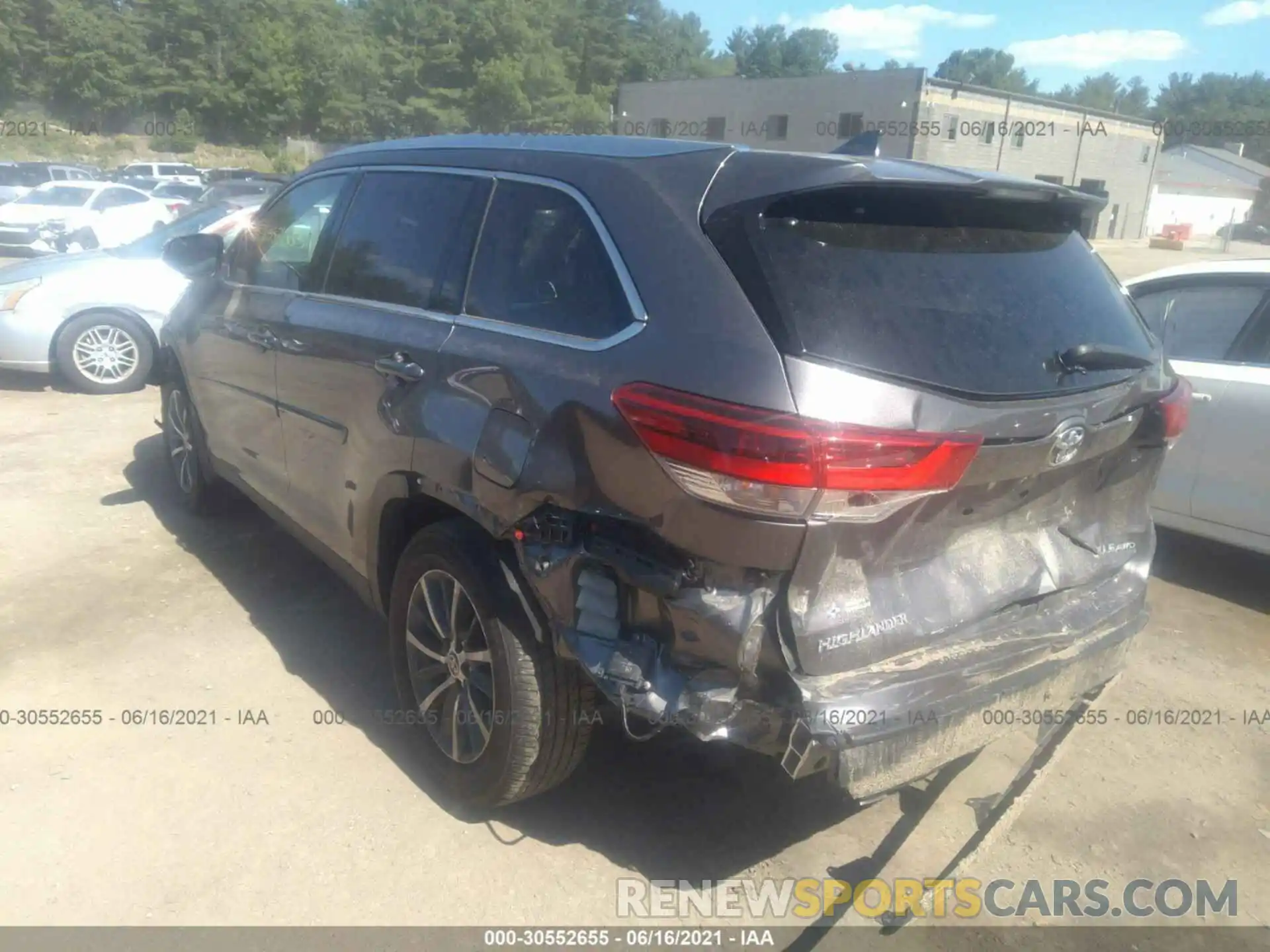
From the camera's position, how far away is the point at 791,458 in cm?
212

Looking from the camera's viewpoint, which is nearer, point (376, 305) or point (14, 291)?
point (376, 305)

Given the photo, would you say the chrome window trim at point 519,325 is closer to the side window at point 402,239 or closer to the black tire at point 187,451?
the side window at point 402,239

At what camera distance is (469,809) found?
123 inches

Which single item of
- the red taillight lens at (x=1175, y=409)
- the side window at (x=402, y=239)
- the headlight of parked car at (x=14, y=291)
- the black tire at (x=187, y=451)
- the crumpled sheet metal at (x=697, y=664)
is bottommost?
the black tire at (x=187, y=451)

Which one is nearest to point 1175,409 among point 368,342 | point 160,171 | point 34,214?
point 368,342

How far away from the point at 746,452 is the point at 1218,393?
11.9ft

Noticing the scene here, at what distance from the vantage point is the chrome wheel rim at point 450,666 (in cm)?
294

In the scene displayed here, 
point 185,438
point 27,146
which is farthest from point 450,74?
point 185,438

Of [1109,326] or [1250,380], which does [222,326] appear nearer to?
[1109,326]

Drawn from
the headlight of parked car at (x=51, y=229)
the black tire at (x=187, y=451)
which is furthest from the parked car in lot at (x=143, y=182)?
the black tire at (x=187, y=451)

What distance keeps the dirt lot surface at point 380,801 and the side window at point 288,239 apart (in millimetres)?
1454

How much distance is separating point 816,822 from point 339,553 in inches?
75.9

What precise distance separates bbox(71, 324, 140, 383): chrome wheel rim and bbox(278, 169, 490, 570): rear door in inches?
203

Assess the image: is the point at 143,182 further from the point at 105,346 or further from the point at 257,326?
the point at 257,326
